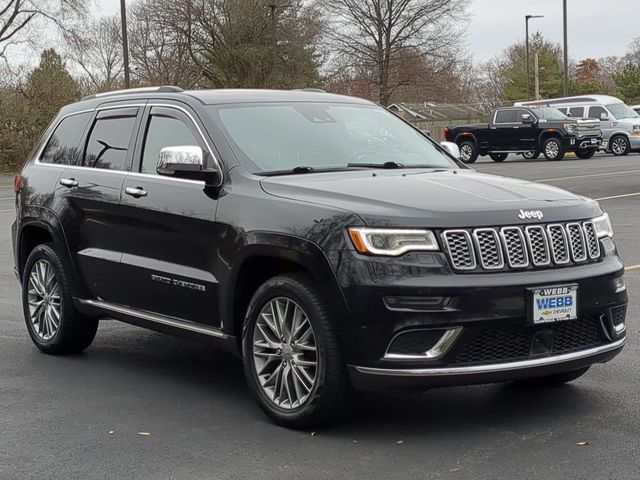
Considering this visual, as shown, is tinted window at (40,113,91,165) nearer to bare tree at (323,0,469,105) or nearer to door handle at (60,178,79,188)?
door handle at (60,178,79,188)

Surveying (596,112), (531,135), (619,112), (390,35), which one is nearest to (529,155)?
(531,135)

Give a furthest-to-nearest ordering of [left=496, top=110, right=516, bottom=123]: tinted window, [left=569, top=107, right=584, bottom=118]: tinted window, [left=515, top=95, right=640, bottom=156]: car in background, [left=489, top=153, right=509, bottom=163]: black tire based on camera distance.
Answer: [left=569, top=107, right=584, bottom=118]: tinted window → [left=489, top=153, right=509, bottom=163]: black tire → [left=515, top=95, right=640, bottom=156]: car in background → [left=496, top=110, right=516, bottom=123]: tinted window

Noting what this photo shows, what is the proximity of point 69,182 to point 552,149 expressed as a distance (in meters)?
30.8

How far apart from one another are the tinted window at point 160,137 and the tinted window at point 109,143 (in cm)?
22

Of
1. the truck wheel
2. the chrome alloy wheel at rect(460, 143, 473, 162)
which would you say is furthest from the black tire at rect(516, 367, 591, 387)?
the truck wheel

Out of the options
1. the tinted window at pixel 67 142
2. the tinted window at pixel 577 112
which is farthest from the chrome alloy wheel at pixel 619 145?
the tinted window at pixel 67 142

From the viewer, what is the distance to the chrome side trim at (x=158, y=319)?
5.79 metres

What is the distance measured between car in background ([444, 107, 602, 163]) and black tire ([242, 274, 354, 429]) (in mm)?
30830

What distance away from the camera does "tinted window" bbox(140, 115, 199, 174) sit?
6.28m

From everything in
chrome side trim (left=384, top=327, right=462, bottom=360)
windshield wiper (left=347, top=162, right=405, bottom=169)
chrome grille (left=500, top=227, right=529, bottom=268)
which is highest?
windshield wiper (left=347, top=162, right=405, bottom=169)

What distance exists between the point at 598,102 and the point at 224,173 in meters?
34.7

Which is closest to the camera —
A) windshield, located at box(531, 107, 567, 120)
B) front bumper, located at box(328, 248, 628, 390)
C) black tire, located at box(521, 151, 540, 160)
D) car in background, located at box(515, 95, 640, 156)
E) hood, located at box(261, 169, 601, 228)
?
front bumper, located at box(328, 248, 628, 390)

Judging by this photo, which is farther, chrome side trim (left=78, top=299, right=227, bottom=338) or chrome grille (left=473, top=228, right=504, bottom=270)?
chrome side trim (left=78, top=299, right=227, bottom=338)

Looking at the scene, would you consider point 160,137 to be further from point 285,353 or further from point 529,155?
point 529,155
